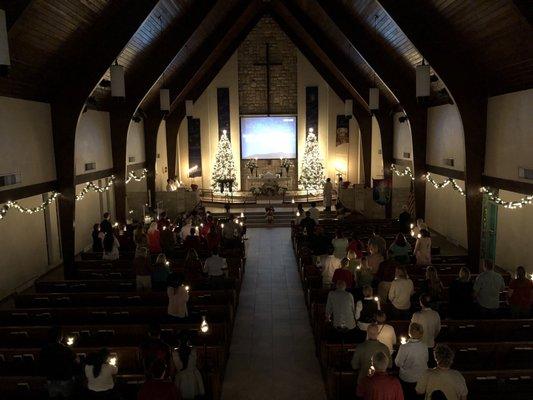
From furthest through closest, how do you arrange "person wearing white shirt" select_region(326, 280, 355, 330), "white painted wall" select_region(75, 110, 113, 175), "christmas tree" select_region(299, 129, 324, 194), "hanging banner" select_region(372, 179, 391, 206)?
1. "christmas tree" select_region(299, 129, 324, 194)
2. "hanging banner" select_region(372, 179, 391, 206)
3. "white painted wall" select_region(75, 110, 113, 175)
4. "person wearing white shirt" select_region(326, 280, 355, 330)

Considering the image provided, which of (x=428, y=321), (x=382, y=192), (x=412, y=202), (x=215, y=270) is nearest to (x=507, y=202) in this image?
(x=412, y=202)

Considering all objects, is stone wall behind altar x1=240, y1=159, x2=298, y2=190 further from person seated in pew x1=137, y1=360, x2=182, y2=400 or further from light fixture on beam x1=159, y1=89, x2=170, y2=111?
person seated in pew x1=137, y1=360, x2=182, y2=400

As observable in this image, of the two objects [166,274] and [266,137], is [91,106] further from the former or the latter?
[266,137]

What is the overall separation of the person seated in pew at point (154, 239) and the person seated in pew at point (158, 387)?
798cm

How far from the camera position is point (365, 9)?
14.3 meters

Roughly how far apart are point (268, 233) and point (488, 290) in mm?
12501

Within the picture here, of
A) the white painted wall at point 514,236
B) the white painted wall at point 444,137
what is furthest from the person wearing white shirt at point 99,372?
the white painted wall at point 444,137

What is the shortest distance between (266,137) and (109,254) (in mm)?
17524

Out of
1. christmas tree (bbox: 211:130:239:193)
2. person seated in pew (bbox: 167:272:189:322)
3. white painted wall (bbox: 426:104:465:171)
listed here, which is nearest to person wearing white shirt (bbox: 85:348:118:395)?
person seated in pew (bbox: 167:272:189:322)

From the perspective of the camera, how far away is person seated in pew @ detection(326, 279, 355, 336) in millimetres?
7520

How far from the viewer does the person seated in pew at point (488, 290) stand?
839 centimetres

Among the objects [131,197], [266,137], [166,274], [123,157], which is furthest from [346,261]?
[266,137]

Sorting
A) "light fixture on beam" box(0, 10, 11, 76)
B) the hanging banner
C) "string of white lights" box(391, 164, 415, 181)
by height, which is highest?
"light fixture on beam" box(0, 10, 11, 76)

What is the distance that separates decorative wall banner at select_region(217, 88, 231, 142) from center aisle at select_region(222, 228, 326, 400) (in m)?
15.4
